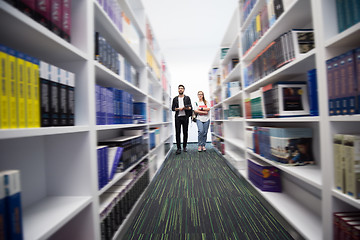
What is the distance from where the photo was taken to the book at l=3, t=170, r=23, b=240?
425 millimetres

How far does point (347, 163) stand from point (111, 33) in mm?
1726

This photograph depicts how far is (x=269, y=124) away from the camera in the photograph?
1.83 meters

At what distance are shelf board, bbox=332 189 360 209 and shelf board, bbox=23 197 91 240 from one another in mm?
1176

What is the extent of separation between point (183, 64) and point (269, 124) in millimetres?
4157

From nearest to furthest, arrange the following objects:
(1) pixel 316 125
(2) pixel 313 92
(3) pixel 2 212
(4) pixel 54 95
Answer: (3) pixel 2 212, (4) pixel 54 95, (2) pixel 313 92, (1) pixel 316 125

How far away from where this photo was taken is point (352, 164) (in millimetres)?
679

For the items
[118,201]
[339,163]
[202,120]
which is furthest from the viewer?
[202,120]

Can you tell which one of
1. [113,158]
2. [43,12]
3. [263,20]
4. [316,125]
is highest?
[263,20]

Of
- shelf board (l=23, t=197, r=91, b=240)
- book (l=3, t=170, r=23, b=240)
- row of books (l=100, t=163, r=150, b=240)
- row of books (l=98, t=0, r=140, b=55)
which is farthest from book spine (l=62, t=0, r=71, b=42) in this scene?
row of books (l=100, t=163, r=150, b=240)

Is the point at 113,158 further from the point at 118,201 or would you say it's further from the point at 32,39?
the point at 32,39

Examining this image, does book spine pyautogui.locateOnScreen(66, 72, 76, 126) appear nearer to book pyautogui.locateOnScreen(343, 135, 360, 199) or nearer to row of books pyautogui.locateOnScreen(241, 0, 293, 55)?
book pyautogui.locateOnScreen(343, 135, 360, 199)

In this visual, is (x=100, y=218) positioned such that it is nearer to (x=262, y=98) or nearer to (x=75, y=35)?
(x=75, y=35)

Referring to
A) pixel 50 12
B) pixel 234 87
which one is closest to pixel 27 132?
pixel 50 12

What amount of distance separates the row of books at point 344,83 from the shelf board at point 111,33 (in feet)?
4.36
